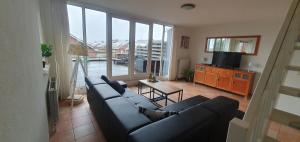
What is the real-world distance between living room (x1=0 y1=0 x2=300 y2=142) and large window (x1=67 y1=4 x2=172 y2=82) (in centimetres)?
3

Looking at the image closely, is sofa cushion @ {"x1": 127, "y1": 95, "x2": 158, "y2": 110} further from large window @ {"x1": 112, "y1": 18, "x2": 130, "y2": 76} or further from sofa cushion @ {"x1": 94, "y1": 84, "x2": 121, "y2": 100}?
large window @ {"x1": 112, "y1": 18, "x2": 130, "y2": 76}

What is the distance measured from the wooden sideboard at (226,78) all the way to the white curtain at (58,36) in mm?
4200

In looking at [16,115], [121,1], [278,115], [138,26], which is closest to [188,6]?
[121,1]

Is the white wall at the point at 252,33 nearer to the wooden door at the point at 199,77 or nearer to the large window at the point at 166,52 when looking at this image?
the wooden door at the point at 199,77

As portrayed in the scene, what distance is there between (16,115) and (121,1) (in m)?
2.91

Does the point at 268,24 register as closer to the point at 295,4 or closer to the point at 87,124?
the point at 295,4

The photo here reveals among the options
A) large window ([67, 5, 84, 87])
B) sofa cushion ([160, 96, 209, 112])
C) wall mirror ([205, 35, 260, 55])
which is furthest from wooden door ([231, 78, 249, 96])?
large window ([67, 5, 84, 87])

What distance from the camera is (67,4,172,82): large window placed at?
11.1 ft

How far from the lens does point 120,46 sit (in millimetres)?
4191

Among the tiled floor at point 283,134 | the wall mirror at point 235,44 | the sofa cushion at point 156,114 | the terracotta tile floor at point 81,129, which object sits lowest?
the tiled floor at point 283,134

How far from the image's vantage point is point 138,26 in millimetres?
4430

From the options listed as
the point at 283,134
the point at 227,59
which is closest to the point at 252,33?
the point at 227,59

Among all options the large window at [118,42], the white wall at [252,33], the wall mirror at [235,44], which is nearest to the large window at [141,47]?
the large window at [118,42]

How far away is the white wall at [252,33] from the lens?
3865 millimetres
